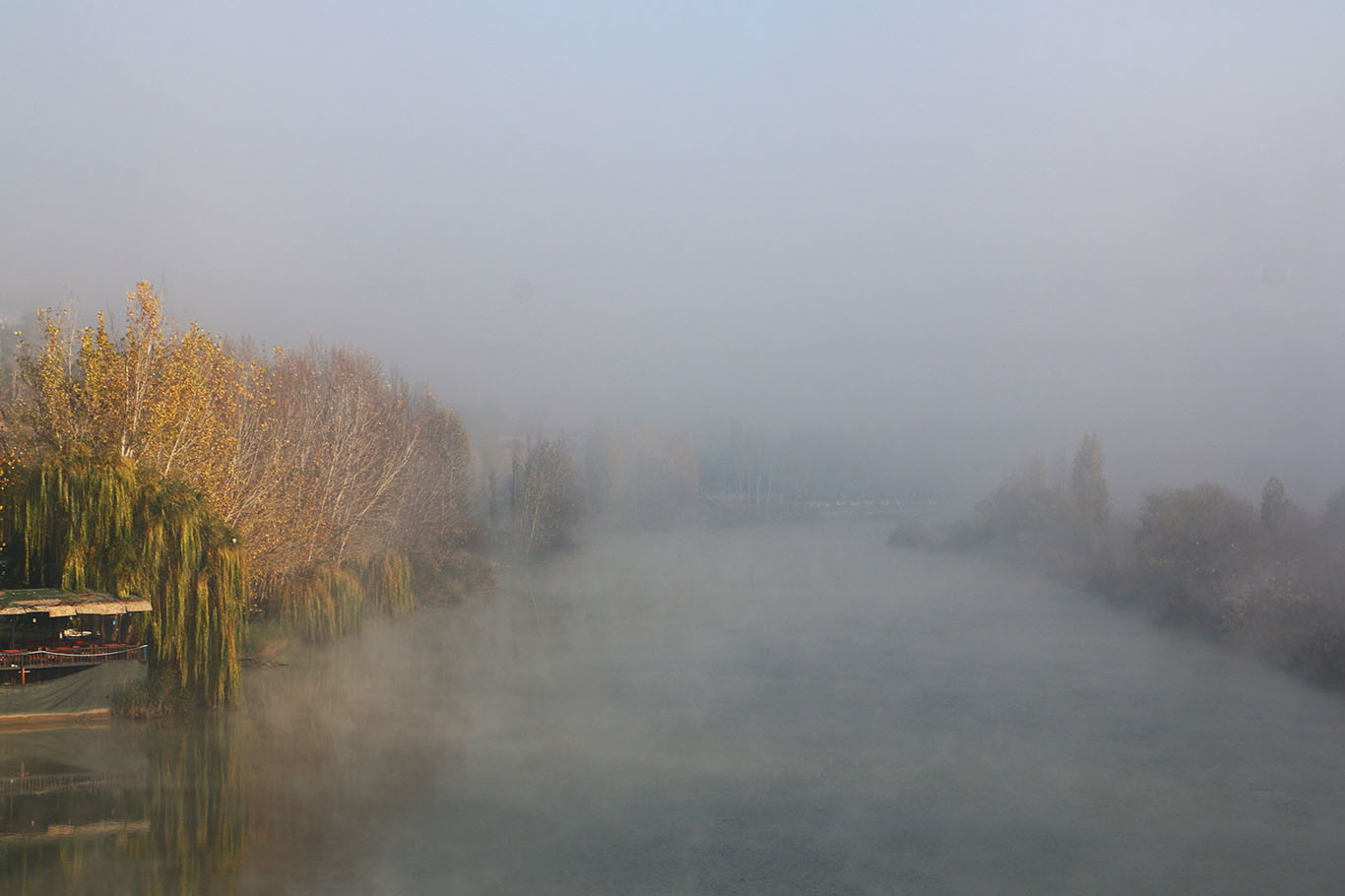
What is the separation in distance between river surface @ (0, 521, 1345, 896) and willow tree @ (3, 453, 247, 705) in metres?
1.75

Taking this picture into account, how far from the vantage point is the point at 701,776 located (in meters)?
19.4

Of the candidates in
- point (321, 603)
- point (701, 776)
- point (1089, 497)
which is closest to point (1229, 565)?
point (1089, 497)

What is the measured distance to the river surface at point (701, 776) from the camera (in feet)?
46.5

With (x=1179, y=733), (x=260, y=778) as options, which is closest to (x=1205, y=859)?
(x=1179, y=733)

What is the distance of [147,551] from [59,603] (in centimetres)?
256

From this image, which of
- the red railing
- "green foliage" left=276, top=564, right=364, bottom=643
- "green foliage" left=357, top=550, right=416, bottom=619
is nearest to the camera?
the red railing

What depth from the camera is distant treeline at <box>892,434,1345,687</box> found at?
34.4 metres

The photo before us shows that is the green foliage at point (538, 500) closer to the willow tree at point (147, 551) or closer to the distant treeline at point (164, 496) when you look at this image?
the distant treeline at point (164, 496)

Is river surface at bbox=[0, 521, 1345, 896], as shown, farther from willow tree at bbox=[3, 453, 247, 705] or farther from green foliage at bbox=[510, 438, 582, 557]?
green foliage at bbox=[510, 438, 582, 557]

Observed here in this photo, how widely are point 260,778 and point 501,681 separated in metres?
11.8

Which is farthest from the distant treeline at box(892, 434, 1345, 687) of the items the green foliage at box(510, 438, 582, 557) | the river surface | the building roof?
the building roof

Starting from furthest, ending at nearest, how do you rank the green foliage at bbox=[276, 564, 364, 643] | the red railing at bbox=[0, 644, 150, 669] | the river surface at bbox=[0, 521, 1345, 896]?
the green foliage at bbox=[276, 564, 364, 643], the red railing at bbox=[0, 644, 150, 669], the river surface at bbox=[0, 521, 1345, 896]

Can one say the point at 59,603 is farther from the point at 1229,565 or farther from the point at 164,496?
the point at 1229,565

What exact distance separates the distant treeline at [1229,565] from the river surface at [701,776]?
6.87 feet
